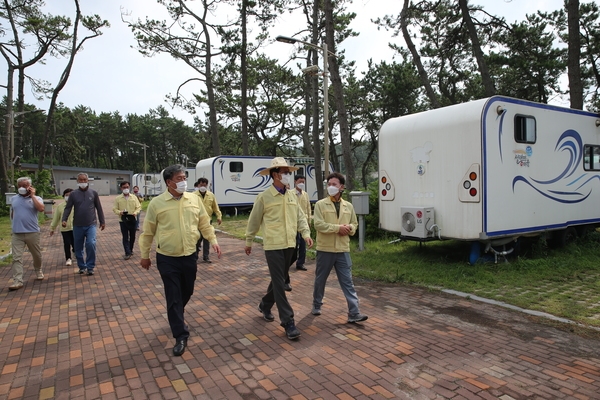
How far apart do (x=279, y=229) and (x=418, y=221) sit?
372 centimetres

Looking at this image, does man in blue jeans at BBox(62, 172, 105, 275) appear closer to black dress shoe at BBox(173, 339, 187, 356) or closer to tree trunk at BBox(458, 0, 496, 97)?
black dress shoe at BBox(173, 339, 187, 356)

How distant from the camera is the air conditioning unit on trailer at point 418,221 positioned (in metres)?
7.45

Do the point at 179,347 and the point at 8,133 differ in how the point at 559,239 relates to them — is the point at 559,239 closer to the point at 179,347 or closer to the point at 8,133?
the point at 179,347

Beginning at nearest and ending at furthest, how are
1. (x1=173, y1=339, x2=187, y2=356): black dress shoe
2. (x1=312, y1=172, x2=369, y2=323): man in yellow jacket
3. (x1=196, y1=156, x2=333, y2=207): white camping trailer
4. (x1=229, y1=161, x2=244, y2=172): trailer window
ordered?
(x1=173, y1=339, x2=187, y2=356): black dress shoe < (x1=312, y1=172, x2=369, y2=323): man in yellow jacket < (x1=196, y1=156, x2=333, y2=207): white camping trailer < (x1=229, y1=161, x2=244, y2=172): trailer window

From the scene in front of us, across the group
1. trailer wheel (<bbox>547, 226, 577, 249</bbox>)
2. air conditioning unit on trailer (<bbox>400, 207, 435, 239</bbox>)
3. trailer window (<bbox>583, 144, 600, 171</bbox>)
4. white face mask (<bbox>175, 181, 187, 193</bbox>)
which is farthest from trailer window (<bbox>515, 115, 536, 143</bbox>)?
white face mask (<bbox>175, 181, 187, 193</bbox>)

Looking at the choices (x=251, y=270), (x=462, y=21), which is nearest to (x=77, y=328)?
(x=251, y=270)

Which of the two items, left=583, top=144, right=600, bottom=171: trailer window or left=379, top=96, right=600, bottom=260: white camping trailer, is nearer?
left=379, top=96, right=600, bottom=260: white camping trailer

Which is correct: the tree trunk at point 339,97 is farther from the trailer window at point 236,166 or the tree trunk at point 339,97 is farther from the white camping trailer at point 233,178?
the trailer window at point 236,166

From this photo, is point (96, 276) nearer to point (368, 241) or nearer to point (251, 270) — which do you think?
point (251, 270)

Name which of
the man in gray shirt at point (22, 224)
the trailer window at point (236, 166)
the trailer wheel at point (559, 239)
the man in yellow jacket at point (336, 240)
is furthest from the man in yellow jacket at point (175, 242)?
the trailer window at point (236, 166)

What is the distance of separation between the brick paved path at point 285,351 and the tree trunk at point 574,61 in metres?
8.64

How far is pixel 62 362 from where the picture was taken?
3906 millimetres

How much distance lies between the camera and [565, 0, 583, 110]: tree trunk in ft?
37.6

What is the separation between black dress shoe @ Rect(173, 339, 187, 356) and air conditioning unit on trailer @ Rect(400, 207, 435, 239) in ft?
15.5
